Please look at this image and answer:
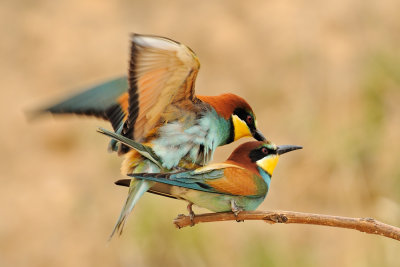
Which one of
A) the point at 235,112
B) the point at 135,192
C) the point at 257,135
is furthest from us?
the point at 257,135

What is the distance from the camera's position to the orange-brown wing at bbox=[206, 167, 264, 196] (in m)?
1.80

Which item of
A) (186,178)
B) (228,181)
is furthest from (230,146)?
(186,178)

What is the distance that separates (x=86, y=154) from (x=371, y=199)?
5.31ft

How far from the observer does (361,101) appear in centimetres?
416

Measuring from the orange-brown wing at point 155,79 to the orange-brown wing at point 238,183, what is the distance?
0.22 m

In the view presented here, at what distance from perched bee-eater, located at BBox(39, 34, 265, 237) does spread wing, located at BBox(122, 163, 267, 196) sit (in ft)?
0.17

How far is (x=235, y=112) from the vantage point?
6.35ft

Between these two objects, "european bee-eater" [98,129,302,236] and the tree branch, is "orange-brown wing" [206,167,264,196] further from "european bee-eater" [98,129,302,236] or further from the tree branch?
the tree branch

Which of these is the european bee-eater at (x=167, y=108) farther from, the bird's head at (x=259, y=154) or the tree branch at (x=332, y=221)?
the tree branch at (x=332, y=221)

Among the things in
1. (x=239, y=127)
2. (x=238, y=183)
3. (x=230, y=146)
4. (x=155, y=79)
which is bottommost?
(x=230, y=146)

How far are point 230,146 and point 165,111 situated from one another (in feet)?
8.02

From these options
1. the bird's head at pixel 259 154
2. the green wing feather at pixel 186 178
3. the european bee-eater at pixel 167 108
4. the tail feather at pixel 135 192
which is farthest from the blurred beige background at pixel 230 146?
the tail feather at pixel 135 192

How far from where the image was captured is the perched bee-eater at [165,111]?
5.32ft

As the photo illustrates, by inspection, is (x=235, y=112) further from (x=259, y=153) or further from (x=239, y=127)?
(x=259, y=153)
